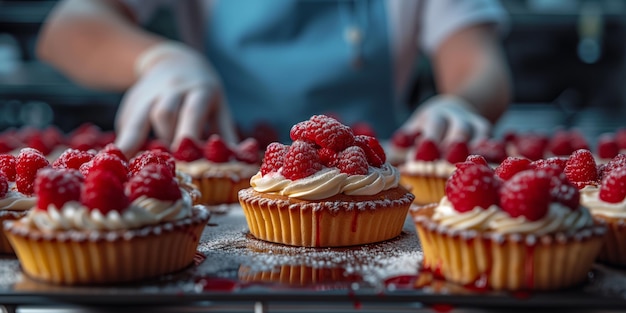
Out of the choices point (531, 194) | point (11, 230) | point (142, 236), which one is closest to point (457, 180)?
point (531, 194)

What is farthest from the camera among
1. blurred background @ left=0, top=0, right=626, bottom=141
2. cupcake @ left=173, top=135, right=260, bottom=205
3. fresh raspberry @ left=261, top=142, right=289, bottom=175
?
blurred background @ left=0, top=0, right=626, bottom=141

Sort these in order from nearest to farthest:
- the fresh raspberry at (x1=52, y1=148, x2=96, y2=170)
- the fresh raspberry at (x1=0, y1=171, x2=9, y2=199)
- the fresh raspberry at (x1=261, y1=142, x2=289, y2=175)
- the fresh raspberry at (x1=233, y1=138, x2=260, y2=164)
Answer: the fresh raspberry at (x1=0, y1=171, x2=9, y2=199) → the fresh raspberry at (x1=52, y1=148, x2=96, y2=170) → the fresh raspberry at (x1=261, y1=142, x2=289, y2=175) → the fresh raspberry at (x1=233, y1=138, x2=260, y2=164)

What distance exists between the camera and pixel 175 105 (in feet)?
10.1

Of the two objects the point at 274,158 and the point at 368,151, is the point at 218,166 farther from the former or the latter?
the point at 368,151

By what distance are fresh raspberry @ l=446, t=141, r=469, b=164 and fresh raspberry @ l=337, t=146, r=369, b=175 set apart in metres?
0.82

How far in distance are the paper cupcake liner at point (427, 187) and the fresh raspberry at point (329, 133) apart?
2.74 feet

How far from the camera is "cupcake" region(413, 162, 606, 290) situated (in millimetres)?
1479

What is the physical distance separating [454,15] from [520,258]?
2.83 meters

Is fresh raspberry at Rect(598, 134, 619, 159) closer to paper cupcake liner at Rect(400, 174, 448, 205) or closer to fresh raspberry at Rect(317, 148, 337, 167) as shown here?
paper cupcake liner at Rect(400, 174, 448, 205)

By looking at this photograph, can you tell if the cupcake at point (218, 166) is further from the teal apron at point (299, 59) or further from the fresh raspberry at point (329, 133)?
the teal apron at point (299, 59)

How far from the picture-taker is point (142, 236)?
1.57 m

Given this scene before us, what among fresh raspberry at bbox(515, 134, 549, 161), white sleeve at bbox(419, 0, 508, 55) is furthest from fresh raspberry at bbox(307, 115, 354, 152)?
white sleeve at bbox(419, 0, 508, 55)

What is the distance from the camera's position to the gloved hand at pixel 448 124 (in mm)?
3292

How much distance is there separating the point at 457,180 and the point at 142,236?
79 cm
